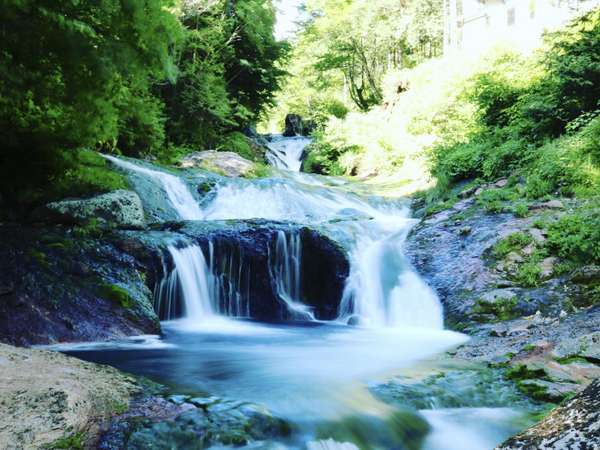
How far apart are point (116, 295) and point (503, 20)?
33.0 metres

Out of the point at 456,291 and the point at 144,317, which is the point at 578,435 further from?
the point at 456,291

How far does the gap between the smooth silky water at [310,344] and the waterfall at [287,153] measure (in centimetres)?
1103

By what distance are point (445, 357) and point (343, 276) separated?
3.34 meters

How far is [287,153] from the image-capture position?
26.0 m

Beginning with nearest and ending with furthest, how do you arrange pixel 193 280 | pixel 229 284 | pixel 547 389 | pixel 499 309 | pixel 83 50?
pixel 547 389
pixel 83 50
pixel 499 309
pixel 193 280
pixel 229 284

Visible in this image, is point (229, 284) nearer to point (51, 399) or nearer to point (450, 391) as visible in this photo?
point (450, 391)

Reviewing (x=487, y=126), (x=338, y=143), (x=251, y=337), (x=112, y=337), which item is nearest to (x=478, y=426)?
(x=251, y=337)

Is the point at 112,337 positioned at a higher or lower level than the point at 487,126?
lower

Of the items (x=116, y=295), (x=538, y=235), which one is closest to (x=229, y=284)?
(x=116, y=295)

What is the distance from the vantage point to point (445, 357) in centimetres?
577

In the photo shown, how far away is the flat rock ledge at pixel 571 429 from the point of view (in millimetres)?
1371

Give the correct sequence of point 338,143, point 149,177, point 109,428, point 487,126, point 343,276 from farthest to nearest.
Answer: point 338,143, point 487,126, point 149,177, point 343,276, point 109,428

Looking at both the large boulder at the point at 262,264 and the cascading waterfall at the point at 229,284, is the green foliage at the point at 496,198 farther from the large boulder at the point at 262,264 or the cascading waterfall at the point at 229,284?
the cascading waterfall at the point at 229,284

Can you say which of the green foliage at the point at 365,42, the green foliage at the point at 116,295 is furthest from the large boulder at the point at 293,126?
the green foliage at the point at 116,295
